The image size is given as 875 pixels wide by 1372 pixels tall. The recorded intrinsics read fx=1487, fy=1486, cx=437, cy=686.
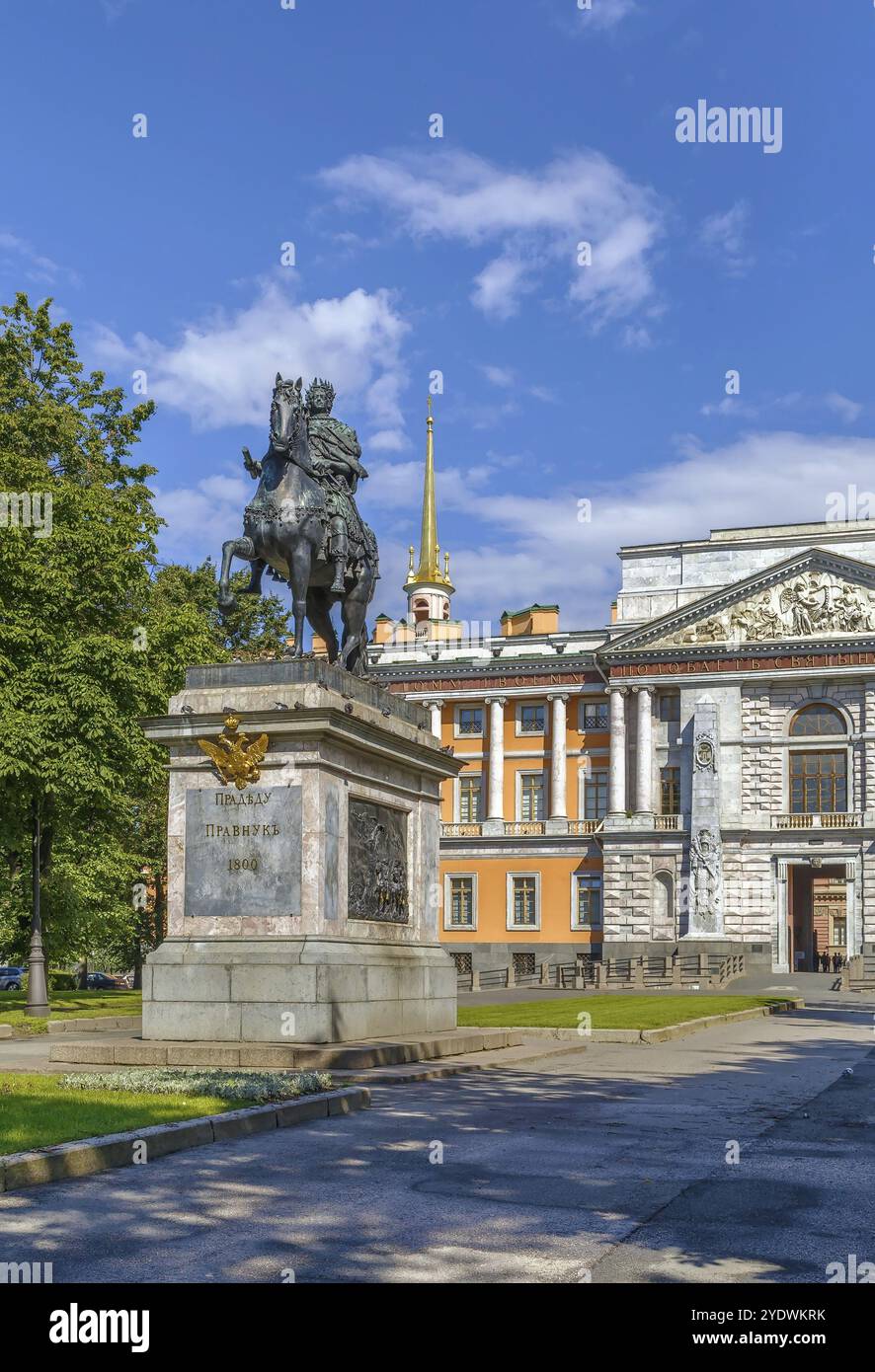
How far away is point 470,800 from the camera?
78062 mm

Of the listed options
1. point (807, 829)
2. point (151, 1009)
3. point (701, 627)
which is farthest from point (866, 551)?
point (151, 1009)

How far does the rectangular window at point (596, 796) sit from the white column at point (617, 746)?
2442 mm

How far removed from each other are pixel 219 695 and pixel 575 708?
59369mm

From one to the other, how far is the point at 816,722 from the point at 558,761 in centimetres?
1324

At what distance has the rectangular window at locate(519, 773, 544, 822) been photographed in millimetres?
76562

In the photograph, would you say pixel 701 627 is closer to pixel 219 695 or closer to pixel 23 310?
pixel 23 310

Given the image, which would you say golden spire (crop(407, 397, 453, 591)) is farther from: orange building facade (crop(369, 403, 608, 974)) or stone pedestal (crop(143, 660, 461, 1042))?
stone pedestal (crop(143, 660, 461, 1042))

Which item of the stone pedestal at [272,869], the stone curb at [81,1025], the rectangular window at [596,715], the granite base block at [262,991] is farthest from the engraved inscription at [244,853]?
the rectangular window at [596,715]

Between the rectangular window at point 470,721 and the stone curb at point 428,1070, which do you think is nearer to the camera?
the stone curb at point 428,1070

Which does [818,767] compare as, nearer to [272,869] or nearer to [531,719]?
[531,719]

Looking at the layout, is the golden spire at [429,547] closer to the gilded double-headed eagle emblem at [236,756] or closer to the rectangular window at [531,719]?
the rectangular window at [531,719]

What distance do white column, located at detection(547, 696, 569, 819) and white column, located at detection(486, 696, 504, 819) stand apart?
2684mm

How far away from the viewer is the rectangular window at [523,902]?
245ft

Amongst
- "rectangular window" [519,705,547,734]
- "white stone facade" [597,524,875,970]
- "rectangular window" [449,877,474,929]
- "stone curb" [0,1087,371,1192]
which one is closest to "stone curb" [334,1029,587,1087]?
"stone curb" [0,1087,371,1192]
